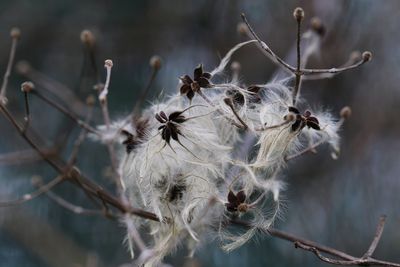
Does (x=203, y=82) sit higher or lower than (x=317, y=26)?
lower

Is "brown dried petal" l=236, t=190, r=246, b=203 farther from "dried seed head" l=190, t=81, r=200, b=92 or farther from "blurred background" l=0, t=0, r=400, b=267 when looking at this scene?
"blurred background" l=0, t=0, r=400, b=267

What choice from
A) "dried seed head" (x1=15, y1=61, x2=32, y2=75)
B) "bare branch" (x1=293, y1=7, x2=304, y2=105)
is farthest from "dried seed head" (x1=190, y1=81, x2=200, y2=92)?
"dried seed head" (x1=15, y1=61, x2=32, y2=75)

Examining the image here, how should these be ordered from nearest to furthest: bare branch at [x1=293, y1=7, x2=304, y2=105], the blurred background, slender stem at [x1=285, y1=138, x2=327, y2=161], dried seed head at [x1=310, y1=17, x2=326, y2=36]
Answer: bare branch at [x1=293, y1=7, x2=304, y2=105] → slender stem at [x1=285, y1=138, x2=327, y2=161] → dried seed head at [x1=310, y1=17, x2=326, y2=36] → the blurred background

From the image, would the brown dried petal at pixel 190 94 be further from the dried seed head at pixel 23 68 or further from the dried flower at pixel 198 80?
the dried seed head at pixel 23 68

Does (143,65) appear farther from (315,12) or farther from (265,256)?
(265,256)

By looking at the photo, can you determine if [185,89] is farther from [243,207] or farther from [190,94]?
[243,207]

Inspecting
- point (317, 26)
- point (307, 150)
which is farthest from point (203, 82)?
point (317, 26)

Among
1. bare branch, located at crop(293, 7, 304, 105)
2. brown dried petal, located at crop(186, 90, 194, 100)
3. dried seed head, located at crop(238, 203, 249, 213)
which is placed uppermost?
bare branch, located at crop(293, 7, 304, 105)

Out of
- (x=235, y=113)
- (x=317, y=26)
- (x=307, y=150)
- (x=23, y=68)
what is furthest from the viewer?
(x=23, y=68)

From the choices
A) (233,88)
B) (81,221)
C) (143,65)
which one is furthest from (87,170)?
(233,88)
